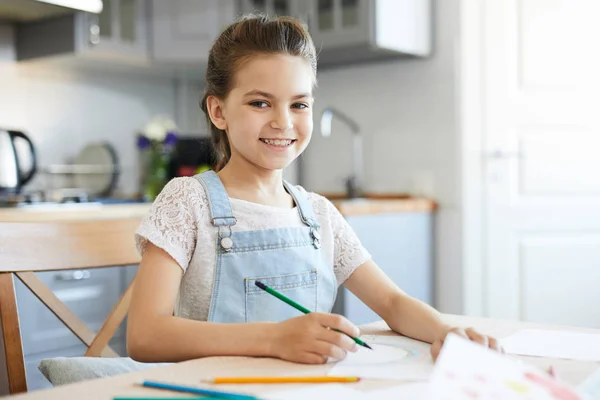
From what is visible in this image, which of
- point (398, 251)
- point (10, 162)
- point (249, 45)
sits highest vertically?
point (249, 45)

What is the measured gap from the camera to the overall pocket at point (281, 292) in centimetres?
99

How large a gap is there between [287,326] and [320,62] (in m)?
2.27

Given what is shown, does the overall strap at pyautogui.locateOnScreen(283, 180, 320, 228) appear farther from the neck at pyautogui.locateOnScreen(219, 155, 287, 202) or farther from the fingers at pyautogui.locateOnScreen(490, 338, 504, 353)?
the fingers at pyautogui.locateOnScreen(490, 338, 504, 353)

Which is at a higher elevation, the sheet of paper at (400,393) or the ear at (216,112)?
the ear at (216,112)

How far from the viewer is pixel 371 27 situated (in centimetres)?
247

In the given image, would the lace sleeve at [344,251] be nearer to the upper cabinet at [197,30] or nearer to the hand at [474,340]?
the hand at [474,340]

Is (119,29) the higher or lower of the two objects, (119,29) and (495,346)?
the higher

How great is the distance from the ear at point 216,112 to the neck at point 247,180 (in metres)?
0.07

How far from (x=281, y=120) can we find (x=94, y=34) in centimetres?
182

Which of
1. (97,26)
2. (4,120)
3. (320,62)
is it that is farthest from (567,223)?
(4,120)

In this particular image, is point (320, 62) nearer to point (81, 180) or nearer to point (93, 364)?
point (81, 180)

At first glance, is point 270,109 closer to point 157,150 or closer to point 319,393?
point 319,393

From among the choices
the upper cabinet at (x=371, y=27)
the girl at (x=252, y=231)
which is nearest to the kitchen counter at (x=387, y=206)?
the upper cabinet at (x=371, y=27)

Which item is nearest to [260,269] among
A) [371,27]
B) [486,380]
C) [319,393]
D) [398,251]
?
[319,393]
